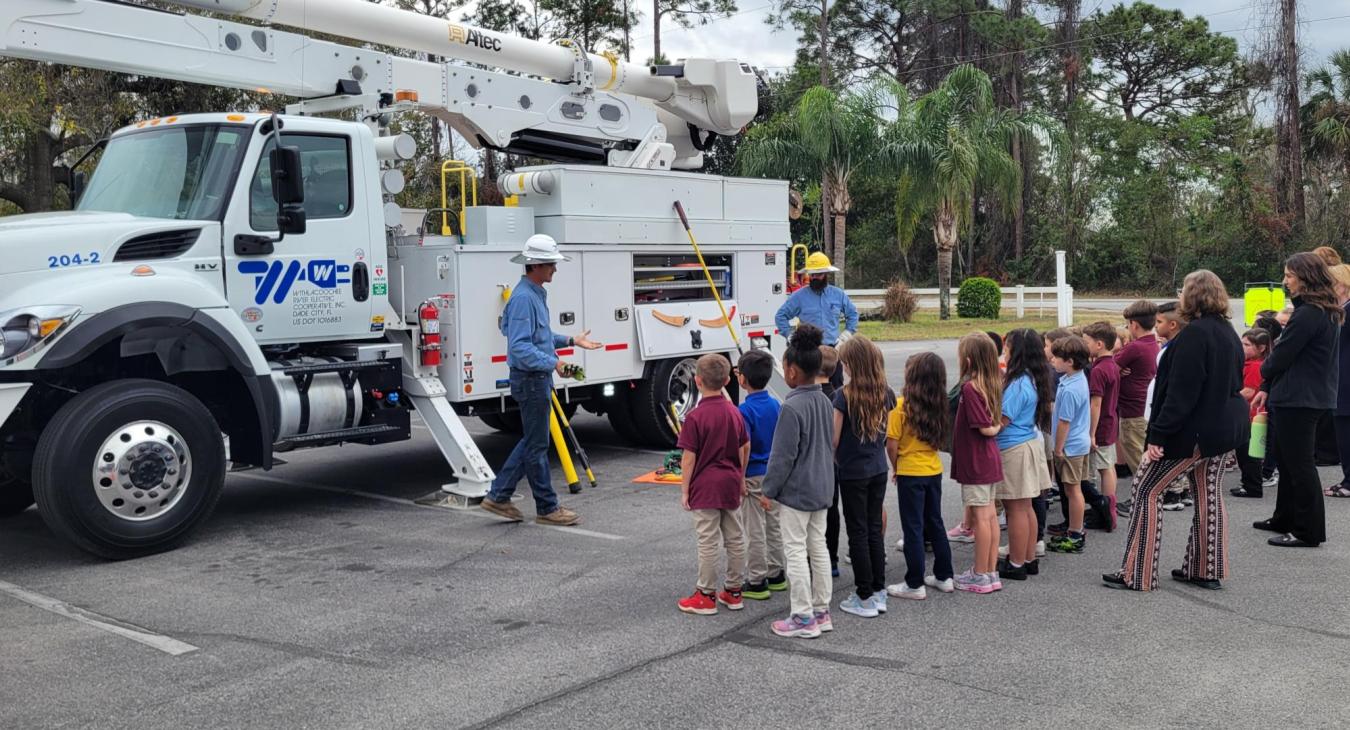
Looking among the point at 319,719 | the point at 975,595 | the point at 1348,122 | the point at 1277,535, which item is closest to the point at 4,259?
the point at 319,719

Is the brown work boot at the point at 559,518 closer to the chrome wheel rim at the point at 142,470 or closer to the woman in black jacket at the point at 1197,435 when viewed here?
the chrome wheel rim at the point at 142,470

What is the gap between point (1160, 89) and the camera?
157 feet

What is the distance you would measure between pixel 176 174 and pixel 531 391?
2.85 meters

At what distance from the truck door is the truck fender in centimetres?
48

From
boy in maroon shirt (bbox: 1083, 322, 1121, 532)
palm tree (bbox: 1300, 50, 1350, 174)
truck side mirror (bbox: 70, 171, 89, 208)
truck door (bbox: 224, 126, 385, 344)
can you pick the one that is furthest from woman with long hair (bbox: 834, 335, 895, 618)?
palm tree (bbox: 1300, 50, 1350, 174)

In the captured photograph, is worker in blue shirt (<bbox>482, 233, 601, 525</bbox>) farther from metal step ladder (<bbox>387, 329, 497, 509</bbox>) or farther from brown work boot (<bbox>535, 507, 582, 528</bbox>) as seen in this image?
metal step ladder (<bbox>387, 329, 497, 509</bbox>)

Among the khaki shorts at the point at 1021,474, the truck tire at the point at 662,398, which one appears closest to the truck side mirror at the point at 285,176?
the truck tire at the point at 662,398

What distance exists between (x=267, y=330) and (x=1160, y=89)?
4727cm

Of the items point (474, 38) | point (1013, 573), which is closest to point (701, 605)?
point (1013, 573)

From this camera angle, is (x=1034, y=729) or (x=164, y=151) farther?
(x=164, y=151)

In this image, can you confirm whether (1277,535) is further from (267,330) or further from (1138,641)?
(267,330)

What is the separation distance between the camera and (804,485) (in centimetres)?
555

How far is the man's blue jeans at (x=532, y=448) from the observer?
797 cm

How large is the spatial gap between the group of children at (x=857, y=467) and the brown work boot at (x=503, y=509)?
2.01m
